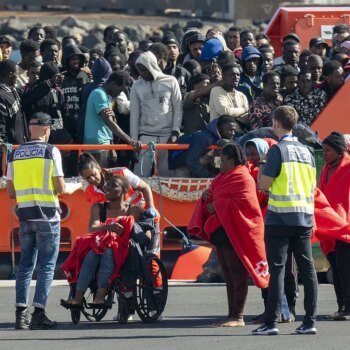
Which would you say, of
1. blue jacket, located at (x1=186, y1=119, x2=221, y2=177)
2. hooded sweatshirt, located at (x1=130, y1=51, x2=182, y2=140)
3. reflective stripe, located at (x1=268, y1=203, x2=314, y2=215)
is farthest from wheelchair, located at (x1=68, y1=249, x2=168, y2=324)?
hooded sweatshirt, located at (x1=130, y1=51, x2=182, y2=140)

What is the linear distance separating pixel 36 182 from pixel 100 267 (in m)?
0.91

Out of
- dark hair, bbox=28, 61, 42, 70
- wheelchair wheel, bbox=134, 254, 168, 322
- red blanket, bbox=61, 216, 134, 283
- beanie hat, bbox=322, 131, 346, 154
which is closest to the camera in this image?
red blanket, bbox=61, 216, 134, 283

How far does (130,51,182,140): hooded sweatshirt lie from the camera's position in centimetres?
1647

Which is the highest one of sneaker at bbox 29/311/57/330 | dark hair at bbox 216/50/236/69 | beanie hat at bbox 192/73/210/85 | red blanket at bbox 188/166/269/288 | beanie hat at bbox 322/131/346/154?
dark hair at bbox 216/50/236/69

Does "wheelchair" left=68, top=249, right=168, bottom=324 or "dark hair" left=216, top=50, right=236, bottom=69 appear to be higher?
"dark hair" left=216, top=50, right=236, bottom=69

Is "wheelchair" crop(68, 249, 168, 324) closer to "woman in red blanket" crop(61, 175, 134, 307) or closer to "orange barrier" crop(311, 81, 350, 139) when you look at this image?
"woman in red blanket" crop(61, 175, 134, 307)

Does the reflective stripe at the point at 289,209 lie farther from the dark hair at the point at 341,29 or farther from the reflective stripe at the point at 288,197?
the dark hair at the point at 341,29

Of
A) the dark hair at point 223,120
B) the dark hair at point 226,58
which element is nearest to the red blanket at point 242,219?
the dark hair at point 223,120

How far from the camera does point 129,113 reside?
55.3 ft

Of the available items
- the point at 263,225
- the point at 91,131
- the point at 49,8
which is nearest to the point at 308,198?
the point at 263,225

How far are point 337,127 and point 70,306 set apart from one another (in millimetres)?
5344

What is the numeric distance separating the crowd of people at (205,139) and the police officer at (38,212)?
0.01 meters

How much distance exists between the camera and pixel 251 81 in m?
17.9

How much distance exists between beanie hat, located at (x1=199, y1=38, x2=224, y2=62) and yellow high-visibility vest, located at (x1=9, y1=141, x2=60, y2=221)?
6.75 metres
